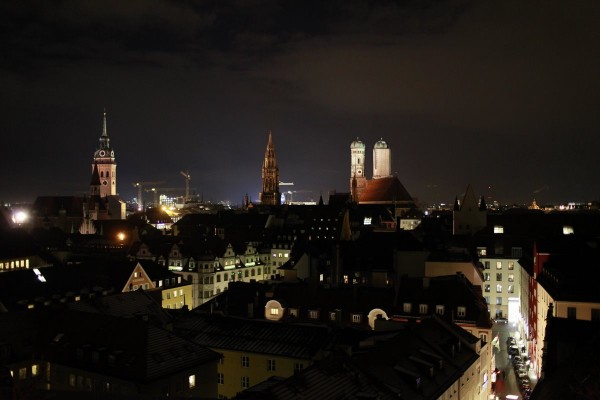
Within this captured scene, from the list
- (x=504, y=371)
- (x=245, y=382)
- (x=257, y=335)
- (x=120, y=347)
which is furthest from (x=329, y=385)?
(x=504, y=371)

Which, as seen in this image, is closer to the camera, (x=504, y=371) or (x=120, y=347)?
(x=120, y=347)

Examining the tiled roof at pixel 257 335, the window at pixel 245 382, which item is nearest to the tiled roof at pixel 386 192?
the tiled roof at pixel 257 335

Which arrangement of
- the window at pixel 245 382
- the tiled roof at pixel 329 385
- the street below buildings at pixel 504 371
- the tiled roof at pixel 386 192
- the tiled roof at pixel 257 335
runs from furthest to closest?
1. the tiled roof at pixel 386 192
2. the street below buildings at pixel 504 371
3. the window at pixel 245 382
4. the tiled roof at pixel 257 335
5. the tiled roof at pixel 329 385

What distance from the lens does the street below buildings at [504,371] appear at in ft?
162

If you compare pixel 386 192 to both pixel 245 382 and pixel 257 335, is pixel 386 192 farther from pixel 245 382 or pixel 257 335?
pixel 245 382

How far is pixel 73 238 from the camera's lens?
4990 inches

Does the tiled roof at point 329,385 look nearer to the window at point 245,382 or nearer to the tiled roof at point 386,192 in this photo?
the window at point 245,382

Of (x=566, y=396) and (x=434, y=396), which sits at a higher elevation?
(x=566, y=396)

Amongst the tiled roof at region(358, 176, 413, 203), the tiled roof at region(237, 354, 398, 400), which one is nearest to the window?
the tiled roof at region(237, 354, 398, 400)

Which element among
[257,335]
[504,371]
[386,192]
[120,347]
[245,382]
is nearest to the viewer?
[120,347]

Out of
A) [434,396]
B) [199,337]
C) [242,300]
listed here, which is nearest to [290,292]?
[242,300]

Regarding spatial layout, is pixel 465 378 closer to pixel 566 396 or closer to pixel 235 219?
pixel 566 396

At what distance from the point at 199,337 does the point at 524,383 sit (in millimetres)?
25695

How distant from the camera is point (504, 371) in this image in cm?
5478
